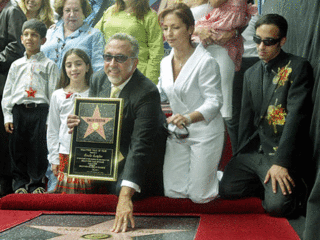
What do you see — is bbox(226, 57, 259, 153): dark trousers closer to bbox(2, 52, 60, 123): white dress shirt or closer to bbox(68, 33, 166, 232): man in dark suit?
bbox(68, 33, 166, 232): man in dark suit

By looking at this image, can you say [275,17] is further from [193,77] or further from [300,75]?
[193,77]

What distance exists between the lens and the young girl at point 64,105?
3127 millimetres

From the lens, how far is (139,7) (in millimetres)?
3398

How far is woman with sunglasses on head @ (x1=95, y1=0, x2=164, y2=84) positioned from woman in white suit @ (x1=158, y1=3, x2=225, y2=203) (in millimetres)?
454

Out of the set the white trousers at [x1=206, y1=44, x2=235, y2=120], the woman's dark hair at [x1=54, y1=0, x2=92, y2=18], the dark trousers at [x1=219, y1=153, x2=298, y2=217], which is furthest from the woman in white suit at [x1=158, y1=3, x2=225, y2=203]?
the woman's dark hair at [x1=54, y1=0, x2=92, y2=18]

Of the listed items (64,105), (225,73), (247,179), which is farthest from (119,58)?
(247,179)

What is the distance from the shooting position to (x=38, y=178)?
3.38 m

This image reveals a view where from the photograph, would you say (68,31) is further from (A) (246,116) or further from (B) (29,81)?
(A) (246,116)

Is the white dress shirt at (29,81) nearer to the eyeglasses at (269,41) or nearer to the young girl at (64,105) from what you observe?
the young girl at (64,105)

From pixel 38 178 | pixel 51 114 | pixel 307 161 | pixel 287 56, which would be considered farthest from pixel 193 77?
pixel 38 178

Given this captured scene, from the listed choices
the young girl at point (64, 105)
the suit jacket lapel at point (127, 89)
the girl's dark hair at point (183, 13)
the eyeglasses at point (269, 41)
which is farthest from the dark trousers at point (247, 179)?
the young girl at point (64, 105)

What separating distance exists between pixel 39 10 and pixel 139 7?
1019 millimetres

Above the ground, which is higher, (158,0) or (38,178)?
(158,0)

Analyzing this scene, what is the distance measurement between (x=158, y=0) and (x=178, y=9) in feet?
2.10
